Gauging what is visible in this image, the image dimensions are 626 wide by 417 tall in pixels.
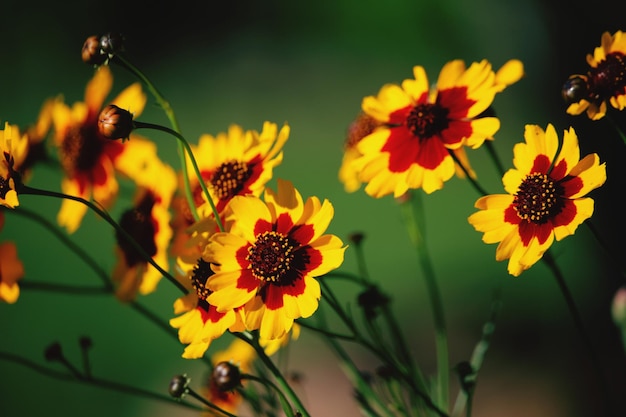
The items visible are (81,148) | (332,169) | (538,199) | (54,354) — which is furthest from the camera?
(332,169)

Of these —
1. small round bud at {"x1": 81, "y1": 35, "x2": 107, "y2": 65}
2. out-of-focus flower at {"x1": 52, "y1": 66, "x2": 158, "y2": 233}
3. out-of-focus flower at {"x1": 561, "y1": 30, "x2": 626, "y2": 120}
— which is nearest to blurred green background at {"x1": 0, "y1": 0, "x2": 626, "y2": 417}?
out-of-focus flower at {"x1": 52, "y1": 66, "x2": 158, "y2": 233}

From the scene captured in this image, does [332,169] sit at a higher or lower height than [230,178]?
higher

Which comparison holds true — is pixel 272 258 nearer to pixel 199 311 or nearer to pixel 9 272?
pixel 199 311

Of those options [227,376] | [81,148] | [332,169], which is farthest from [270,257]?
[332,169]

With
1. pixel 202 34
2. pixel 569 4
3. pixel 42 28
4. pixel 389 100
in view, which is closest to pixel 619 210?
pixel 569 4

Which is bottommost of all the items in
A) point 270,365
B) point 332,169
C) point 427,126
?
point 270,365

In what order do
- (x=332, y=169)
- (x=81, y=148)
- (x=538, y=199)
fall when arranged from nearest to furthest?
(x=538, y=199), (x=81, y=148), (x=332, y=169)

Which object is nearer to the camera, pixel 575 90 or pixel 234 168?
pixel 575 90

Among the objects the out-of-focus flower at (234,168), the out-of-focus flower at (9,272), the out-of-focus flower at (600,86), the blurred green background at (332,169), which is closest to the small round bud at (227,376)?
the out-of-focus flower at (234,168)
